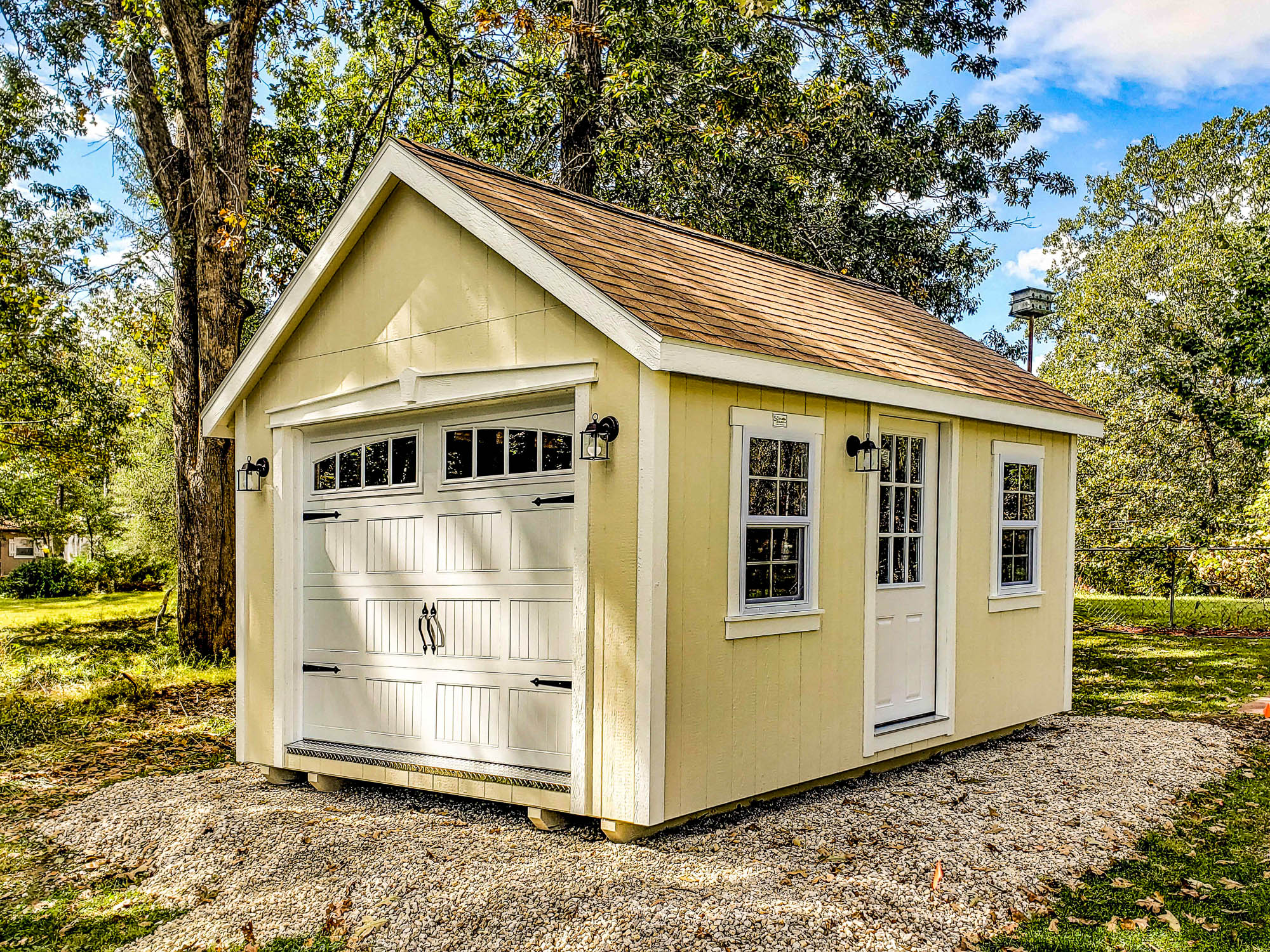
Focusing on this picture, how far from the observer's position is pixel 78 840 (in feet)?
18.8

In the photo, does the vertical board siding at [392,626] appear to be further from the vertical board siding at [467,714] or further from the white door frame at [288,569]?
the white door frame at [288,569]

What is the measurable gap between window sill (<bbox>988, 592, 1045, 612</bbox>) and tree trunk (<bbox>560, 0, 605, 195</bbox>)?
8.25 meters

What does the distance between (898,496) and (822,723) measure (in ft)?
5.97

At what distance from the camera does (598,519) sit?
17.6 ft

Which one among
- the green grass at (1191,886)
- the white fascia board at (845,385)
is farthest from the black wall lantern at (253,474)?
the green grass at (1191,886)

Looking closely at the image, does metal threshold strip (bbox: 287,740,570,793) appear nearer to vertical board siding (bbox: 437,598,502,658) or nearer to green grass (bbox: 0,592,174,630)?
vertical board siding (bbox: 437,598,502,658)

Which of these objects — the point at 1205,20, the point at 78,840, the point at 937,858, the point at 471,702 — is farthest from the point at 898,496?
→ the point at 1205,20

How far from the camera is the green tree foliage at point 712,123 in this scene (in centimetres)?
1302

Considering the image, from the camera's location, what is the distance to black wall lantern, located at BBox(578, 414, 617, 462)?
17.3ft

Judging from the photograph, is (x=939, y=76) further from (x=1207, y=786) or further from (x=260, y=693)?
(x=260, y=693)

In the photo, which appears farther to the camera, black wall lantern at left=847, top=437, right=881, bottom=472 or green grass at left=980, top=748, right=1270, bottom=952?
black wall lantern at left=847, top=437, right=881, bottom=472

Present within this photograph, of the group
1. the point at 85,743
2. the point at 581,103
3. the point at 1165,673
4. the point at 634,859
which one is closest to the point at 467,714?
the point at 634,859

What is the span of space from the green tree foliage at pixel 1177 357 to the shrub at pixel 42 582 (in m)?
24.8

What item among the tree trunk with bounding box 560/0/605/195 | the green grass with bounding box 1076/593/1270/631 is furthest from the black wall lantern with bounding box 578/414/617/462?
the green grass with bounding box 1076/593/1270/631
